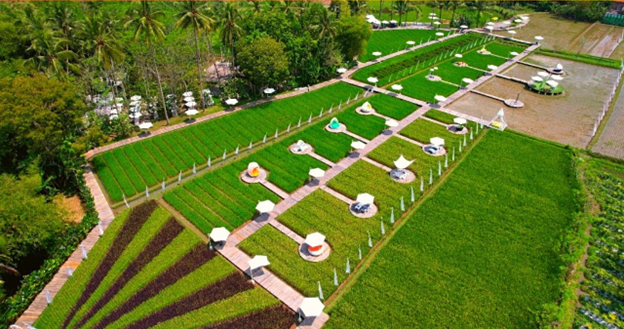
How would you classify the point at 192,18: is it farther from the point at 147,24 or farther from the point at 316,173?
the point at 316,173

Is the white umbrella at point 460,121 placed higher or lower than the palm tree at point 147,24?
lower

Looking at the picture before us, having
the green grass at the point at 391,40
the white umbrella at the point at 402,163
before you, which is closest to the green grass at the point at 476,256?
the white umbrella at the point at 402,163

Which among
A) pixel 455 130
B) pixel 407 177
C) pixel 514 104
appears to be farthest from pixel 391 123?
pixel 514 104

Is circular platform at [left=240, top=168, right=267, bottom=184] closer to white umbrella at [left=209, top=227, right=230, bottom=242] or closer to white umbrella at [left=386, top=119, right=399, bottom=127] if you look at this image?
white umbrella at [left=209, top=227, right=230, bottom=242]

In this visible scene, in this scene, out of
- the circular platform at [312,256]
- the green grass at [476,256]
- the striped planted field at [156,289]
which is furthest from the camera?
the circular platform at [312,256]

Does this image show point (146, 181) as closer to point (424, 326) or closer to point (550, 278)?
point (424, 326)

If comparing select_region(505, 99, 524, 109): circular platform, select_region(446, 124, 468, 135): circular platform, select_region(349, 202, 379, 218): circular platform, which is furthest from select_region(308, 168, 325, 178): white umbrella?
select_region(505, 99, 524, 109): circular platform

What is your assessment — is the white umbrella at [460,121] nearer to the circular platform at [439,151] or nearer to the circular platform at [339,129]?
the circular platform at [439,151]
